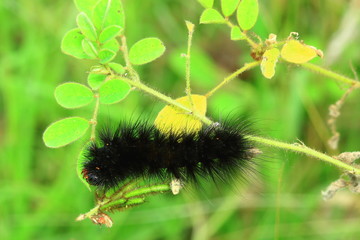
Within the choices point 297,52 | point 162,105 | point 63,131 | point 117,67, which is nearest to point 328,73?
point 297,52

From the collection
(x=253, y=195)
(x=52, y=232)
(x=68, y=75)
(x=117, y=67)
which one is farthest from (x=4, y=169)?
(x=117, y=67)

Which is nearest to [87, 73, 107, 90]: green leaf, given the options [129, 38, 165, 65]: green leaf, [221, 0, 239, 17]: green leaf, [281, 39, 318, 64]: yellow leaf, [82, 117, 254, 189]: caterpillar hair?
[129, 38, 165, 65]: green leaf

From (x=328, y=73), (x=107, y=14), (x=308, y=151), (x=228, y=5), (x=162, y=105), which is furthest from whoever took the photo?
(x=162, y=105)

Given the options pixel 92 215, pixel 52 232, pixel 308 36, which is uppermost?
pixel 308 36

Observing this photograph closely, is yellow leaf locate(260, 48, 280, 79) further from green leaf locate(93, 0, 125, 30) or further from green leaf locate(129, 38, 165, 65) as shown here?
green leaf locate(93, 0, 125, 30)

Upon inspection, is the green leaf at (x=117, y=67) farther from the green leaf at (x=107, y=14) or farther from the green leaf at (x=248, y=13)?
the green leaf at (x=248, y=13)

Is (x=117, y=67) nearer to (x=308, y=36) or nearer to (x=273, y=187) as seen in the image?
(x=273, y=187)

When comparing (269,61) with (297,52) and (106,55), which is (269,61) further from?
(106,55)
